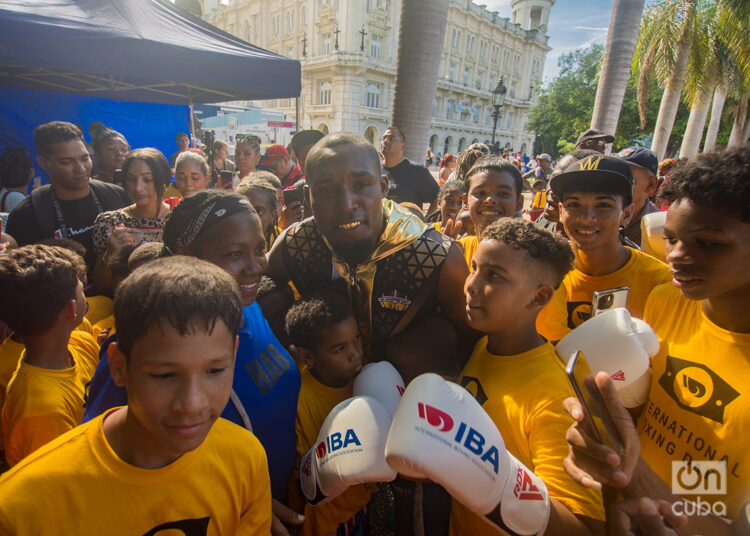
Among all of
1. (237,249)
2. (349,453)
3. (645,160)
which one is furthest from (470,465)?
(645,160)

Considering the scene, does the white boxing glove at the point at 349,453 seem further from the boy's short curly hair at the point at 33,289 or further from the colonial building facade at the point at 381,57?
the colonial building facade at the point at 381,57

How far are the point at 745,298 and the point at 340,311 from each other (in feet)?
5.09

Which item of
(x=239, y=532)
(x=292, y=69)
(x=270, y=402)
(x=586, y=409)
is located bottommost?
(x=239, y=532)

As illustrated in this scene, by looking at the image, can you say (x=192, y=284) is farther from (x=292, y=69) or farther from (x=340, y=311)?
(x=292, y=69)

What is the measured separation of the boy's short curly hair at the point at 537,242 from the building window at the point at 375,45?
44.4 m

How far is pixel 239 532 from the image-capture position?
127 centimetres

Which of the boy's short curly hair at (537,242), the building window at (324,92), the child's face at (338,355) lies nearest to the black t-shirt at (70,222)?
the child's face at (338,355)

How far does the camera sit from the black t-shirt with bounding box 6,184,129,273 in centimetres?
293

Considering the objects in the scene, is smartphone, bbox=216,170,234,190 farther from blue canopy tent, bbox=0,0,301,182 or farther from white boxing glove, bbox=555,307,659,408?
white boxing glove, bbox=555,307,659,408

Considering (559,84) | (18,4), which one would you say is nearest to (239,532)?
(18,4)

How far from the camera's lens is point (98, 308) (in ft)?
7.94

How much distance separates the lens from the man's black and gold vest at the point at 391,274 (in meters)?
1.97

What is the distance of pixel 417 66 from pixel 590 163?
14.2 feet

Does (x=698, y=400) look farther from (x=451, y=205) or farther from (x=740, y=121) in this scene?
(x=740, y=121)
